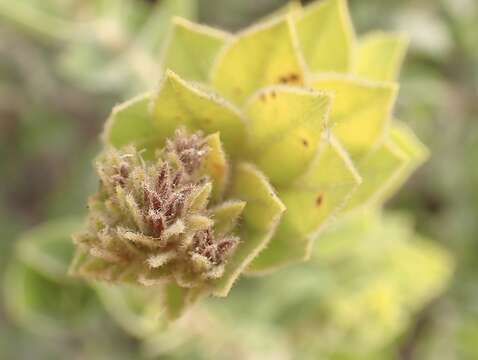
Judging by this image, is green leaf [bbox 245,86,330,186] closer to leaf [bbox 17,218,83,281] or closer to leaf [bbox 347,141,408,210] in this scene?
leaf [bbox 347,141,408,210]

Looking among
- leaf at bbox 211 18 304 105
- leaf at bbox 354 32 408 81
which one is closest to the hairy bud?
leaf at bbox 211 18 304 105

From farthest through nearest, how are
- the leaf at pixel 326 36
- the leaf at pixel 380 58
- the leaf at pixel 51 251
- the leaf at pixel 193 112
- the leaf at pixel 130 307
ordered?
the leaf at pixel 51 251
the leaf at pixel 130 307
the leaf at pixel 380 58
the leaf at pixel 326 36
the leaf at pixel 193 112

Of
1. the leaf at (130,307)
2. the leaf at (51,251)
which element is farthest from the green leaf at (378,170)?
the leaf at (51,251)

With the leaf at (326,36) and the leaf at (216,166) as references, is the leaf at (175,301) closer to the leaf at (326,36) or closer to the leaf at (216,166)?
the leaf at (216,166)

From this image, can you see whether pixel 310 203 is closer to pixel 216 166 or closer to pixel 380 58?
pixel 216 166

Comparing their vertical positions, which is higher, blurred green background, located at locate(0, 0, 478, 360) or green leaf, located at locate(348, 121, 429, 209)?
blurred green background, located at locate(0, 0, 478, 360)

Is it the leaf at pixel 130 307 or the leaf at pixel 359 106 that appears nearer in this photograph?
the leaf at pixel 359 106

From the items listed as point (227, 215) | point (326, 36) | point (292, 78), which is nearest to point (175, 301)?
point (227, 215)
